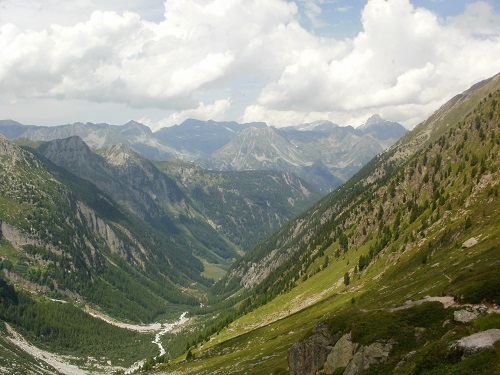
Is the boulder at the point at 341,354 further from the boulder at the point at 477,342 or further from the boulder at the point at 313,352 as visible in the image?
the boulder at the point at 477,342

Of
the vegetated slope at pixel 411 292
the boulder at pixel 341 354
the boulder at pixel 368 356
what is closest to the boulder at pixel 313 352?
the vegetated slope at pixel 411 292

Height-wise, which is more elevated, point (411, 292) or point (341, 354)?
point (341, 354)

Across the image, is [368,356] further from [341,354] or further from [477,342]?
[477,342]

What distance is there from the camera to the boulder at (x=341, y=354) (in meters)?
49.8

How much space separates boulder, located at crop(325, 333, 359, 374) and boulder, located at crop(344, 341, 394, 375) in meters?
3.17

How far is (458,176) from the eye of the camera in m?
167

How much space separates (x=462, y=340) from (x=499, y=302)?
13.8 metres

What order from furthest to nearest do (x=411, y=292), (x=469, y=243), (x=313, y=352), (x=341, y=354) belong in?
(x=469, y=243) → (x=411, y=292) → (x=313, y=352) → (x=341, y=354)

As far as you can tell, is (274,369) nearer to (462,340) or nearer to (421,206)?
(462,340)

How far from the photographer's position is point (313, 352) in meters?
55.8

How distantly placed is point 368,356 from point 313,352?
12.1 m

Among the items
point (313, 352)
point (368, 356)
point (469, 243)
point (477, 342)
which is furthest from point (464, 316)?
point (469, 243)

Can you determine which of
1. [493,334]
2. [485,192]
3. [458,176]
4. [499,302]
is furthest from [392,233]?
[493,334]

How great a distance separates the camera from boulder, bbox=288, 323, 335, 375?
5452 centimetres
